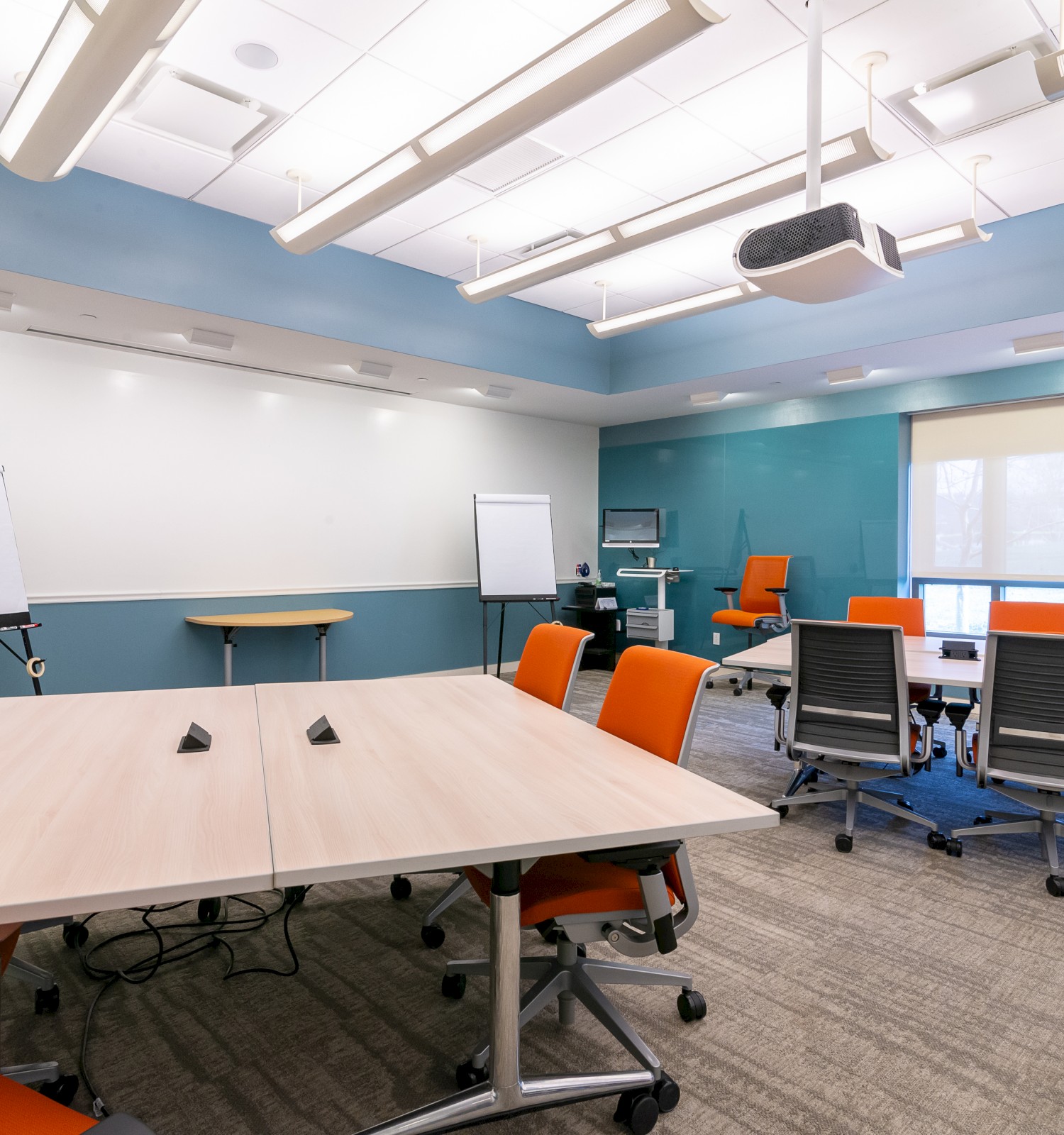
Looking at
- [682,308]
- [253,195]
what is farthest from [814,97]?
[253,195]

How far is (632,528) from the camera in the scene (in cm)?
819

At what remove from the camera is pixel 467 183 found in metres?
4.11

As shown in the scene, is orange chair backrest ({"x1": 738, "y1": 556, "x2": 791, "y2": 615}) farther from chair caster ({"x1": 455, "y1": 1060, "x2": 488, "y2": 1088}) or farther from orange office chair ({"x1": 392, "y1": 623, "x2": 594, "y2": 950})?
chair caster ({"x1": 455, "y1": 1060, "x2": 488, "y2": 1088})

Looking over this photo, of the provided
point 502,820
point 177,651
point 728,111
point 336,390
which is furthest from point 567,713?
point 336,390

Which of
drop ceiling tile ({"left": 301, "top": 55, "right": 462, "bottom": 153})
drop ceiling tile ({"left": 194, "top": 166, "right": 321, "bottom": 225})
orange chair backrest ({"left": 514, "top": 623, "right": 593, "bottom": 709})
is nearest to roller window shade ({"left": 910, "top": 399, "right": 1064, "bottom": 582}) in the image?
orange chair backrest ({"left": 514, "top": 623, "right": 593, "bottom": 709})

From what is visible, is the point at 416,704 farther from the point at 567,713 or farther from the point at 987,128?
the point at 987,128

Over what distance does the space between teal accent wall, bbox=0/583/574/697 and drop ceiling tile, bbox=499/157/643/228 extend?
11.9 ft

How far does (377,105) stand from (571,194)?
127 cm

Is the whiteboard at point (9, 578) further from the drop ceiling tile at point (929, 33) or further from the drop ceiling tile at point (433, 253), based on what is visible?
the drop ceiling tile at point (929, 33)

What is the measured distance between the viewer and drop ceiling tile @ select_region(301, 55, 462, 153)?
320 cm

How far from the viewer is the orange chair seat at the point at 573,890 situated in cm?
171

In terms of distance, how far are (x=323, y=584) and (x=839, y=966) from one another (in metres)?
5.12

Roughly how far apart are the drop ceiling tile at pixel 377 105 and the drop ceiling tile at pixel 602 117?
1.66 ft

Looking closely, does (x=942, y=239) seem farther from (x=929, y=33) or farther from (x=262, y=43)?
(x=262, y=43)
